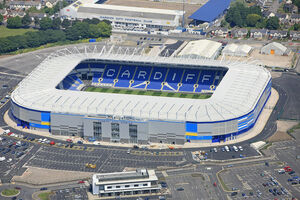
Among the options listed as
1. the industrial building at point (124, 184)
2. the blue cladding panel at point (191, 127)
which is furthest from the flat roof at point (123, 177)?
the blue cladding panel at point (191, 127)

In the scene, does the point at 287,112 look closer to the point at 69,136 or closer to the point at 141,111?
the point at 141,111

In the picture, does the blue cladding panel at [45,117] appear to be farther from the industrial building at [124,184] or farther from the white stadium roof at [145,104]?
the industrial building at [124,184]

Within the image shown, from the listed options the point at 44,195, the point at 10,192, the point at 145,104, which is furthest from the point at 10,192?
the point at 145,104

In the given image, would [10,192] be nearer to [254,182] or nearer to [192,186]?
[192,186]

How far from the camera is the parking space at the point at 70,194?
5773 inches

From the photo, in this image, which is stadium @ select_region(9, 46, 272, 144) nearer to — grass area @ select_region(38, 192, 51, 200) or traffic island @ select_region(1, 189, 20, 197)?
grass area @ select_region(38, 192, 51, 200)

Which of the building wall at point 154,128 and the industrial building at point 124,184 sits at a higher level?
the building wall at point 154,128

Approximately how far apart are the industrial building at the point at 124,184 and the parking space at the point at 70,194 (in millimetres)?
3353

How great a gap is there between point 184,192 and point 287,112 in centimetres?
6560

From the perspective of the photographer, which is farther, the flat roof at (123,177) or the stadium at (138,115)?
the stadium at (138,115)

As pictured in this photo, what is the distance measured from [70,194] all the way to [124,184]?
14.1 meters

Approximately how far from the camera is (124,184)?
14738 centimetres

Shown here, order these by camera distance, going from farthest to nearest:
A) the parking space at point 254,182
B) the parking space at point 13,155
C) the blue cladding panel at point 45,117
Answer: the blue cladding panel at point 45,117 < the parking space at point 13,155 < the parking space at point 254,182

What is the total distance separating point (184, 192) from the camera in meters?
149
